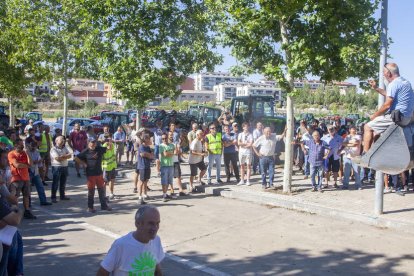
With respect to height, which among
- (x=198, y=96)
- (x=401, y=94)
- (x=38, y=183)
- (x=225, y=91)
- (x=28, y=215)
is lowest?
(x=28, y=215)

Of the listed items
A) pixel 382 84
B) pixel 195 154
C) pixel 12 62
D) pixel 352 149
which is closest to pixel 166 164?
pixel 195 154

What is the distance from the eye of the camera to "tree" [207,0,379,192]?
1052 cm

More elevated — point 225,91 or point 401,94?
point 225,91

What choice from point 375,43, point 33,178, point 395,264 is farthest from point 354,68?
point 33,178

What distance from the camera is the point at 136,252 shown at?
138 inches

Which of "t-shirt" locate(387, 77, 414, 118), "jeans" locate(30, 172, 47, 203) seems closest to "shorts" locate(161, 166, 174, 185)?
"jeans" locate(30, 172, 47, 203)

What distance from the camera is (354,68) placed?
1042cm

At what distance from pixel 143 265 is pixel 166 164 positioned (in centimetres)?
789

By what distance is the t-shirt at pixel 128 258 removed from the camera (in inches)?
137

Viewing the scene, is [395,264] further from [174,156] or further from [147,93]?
[147,93]

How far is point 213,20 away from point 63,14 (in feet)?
32.4

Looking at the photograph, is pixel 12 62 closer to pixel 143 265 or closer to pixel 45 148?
pixel 45 148

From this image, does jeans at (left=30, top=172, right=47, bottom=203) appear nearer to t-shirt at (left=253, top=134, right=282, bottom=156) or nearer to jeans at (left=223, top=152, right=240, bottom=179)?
jeans at (left=223, top=152, right=240, bottom=179)

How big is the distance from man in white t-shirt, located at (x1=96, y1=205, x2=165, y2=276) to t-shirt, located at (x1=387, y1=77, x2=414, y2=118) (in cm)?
268
